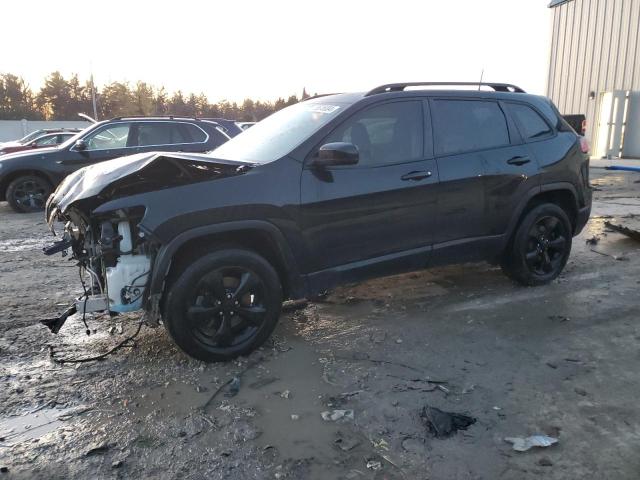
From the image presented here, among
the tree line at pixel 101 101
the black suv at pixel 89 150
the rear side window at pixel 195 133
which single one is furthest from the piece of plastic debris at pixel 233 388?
the tree line at pixel 101 101

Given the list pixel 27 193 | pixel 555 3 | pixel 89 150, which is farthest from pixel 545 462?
pixel 555 3

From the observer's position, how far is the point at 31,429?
280 centimetres

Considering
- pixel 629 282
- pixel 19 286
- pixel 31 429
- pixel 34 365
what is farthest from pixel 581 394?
pixel 19 286

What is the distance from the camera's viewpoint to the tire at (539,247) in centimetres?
477

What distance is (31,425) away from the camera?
2834 millimetres

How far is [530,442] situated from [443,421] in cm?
44

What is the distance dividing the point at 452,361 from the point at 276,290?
131 cm

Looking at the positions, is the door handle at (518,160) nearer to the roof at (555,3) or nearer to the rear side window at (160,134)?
the rear side window at (160,134)

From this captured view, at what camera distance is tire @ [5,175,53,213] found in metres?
9.27

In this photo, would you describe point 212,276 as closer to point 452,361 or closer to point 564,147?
point 452,361

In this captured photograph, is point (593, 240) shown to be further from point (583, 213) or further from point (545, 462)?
point (545, 462)

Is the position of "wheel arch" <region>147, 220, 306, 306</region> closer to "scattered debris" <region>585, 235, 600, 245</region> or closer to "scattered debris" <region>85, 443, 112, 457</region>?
"scattered debris" <region>85, 443, 112, 457</region>

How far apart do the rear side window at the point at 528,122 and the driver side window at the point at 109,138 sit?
22.8 ft

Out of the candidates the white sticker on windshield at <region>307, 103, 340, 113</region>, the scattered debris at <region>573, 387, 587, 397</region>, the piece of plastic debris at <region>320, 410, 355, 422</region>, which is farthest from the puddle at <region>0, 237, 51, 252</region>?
the scattered debris at <region>573, 387, 587, 397</region>
